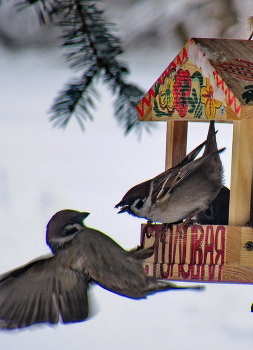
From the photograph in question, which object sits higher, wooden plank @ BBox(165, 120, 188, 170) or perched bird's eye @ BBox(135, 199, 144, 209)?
wooden plank @ BBox(165, 120, 188, 170)

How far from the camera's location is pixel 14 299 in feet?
4.10

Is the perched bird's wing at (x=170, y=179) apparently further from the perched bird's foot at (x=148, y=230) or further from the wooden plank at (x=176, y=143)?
the wooden plank at (x=176, y=143)

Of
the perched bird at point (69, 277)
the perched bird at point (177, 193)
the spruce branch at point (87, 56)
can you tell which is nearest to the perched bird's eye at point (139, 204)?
the perched bird at point (177, 193)

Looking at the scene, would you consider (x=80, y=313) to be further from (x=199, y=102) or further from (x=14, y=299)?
(x=199, y=102)

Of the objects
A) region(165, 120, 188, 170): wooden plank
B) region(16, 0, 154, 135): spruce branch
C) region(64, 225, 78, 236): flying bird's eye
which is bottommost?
region(64, 225, 78, 236): flying bird's eye

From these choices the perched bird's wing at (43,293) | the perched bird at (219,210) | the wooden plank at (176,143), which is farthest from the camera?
the wooden plank at (176,143)

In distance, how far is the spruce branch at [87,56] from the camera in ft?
4.21

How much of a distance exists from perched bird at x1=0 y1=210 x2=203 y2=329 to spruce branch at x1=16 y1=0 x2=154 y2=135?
38 cm

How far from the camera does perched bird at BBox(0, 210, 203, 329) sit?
125cm

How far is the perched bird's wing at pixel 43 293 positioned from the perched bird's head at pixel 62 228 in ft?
0.14

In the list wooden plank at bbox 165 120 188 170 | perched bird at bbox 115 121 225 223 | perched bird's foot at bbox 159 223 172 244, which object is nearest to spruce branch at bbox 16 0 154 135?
wooden plank at bbox 165 120 188 170

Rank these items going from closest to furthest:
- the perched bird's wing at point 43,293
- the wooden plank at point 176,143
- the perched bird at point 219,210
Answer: the perched bird's wing at point 43,293 → the perched bird at point 219,210 → the wooden plank at point 176,143

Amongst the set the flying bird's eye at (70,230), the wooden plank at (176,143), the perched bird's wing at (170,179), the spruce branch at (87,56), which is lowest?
the flying bird's eye at (70,230)

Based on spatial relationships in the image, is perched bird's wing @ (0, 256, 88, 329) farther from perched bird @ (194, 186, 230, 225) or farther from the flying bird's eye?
perched bird @ (194, 186, 230, 225)
